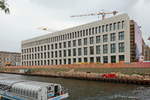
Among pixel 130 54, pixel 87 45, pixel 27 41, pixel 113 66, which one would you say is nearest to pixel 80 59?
pixel 87 45

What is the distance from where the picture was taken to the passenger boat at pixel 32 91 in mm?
23938

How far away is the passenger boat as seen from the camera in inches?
942

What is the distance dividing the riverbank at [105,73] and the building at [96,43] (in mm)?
15137

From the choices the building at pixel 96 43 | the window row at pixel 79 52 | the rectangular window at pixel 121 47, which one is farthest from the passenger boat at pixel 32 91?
the window row at pixel 79 52

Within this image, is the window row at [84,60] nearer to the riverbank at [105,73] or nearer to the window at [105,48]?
the window at [105,48]

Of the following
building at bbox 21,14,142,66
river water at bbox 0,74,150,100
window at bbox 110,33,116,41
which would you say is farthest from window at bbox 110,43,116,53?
river water at bbox 0,74,150,100

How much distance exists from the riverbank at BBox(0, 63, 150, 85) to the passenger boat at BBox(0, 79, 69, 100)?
30.6 metres

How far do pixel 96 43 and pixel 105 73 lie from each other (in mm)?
28511

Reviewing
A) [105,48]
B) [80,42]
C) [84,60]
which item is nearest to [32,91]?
[105,48]

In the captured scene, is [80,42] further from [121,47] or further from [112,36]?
[121,47]

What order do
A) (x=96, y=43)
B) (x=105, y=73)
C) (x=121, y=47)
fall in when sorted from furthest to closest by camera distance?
(x=96, y=43) → (x=121, y=47) → (x=105, y=73)

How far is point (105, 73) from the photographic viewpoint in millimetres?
61938

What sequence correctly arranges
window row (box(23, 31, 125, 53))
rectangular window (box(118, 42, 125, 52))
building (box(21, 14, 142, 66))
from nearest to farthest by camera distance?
rectangular window (box(118, 42, 125, 52))
building (box(21, 14, 142, 66))
window row (box(23, 31, 125, 53))

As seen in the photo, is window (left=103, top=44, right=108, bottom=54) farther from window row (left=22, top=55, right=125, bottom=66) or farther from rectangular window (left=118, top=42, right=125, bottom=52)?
rectangular window (left=118, top=42, right=125, bottom=52)
